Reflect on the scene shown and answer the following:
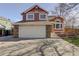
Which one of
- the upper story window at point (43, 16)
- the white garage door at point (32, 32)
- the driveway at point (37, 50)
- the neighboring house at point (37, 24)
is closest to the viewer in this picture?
the driveway at point (37, 50)

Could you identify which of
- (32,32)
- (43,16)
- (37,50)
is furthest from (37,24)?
(37,50)

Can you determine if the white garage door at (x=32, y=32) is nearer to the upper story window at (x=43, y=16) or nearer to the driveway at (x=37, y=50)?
the upper story window at (x=43, y=16)

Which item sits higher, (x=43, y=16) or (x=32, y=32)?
(x=43, y=16)

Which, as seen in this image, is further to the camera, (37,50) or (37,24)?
(37,24)

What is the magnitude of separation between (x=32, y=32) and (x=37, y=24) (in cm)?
106

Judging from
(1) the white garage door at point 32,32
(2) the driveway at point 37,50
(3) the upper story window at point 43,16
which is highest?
A: (3) the upper story window at point 43,16

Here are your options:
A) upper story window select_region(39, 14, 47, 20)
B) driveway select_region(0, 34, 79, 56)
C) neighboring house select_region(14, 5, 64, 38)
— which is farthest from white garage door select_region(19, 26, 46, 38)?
driveway select_region(0, 34, 79, 56)

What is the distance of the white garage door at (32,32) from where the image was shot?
24109 mm

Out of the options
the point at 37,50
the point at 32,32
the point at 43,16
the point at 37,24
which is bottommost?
the point at 37,50

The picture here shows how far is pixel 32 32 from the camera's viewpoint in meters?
24.1

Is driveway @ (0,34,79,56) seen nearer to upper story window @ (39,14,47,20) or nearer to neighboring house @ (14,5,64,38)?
neighboring house @ (14,5,64,38)

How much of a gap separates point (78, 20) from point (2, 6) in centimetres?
847

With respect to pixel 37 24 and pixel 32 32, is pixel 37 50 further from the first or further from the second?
pixel 37 24

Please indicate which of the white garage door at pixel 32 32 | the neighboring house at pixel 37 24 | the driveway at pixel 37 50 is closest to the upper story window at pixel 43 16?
the neighboring house at pixel 37 24
